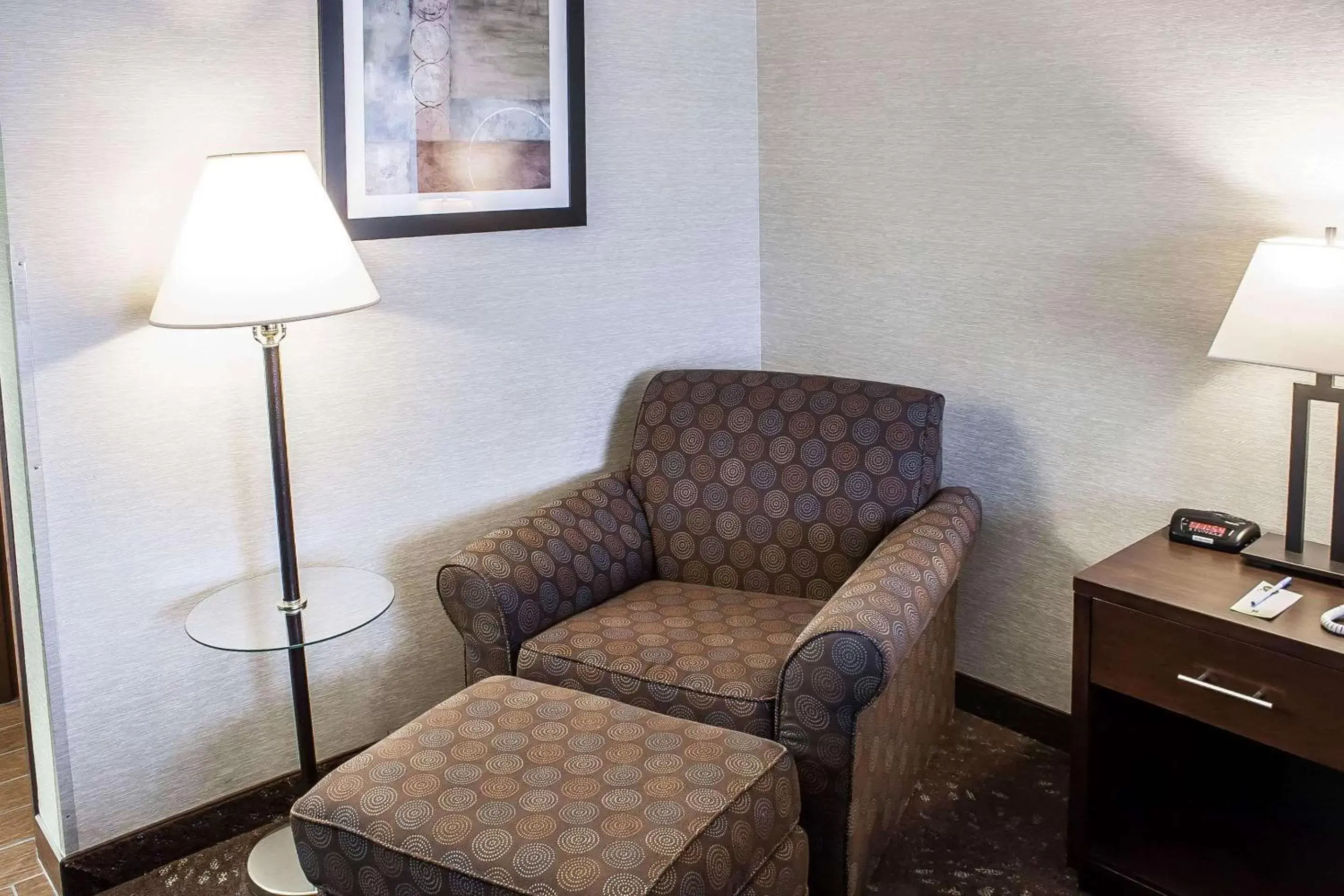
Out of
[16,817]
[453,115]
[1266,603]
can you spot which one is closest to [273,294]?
[453,115]

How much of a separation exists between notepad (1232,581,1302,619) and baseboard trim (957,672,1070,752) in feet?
2.72

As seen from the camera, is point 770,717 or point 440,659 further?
point 440,659

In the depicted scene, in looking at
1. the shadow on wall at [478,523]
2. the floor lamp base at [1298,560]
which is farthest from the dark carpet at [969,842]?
the floor lamp base at [1298,560]

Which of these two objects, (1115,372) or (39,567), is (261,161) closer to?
(39,567)

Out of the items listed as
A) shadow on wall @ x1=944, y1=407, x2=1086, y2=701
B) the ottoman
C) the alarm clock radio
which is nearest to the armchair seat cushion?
the ottoman

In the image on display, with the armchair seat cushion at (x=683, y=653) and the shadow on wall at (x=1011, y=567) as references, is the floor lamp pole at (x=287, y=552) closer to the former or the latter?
the armchair seat cushion at (x=683, y=653)

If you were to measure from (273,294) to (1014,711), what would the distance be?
1905 millimetres

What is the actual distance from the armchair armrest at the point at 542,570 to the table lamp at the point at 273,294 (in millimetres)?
166

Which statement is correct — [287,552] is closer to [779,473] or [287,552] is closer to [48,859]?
[48,859]

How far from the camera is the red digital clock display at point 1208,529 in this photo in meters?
2.20

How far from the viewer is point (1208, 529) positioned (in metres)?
2.21

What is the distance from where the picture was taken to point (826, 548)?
263 centimetres

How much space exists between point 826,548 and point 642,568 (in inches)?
17.1

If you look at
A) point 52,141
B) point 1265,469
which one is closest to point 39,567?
point 52,141
